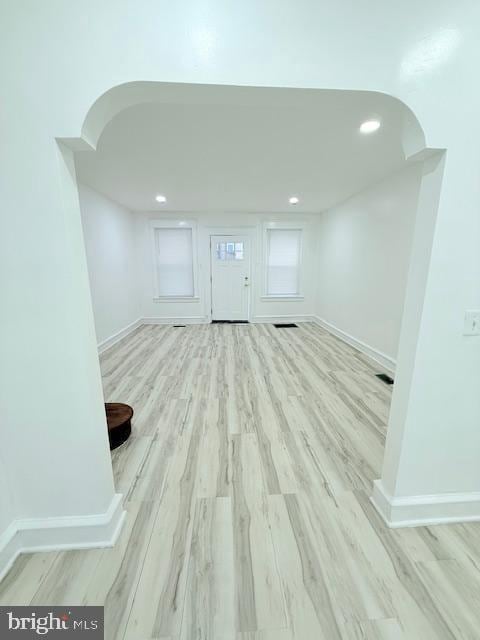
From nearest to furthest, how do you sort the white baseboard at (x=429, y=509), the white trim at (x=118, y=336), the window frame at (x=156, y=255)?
1. the white baseboard at (x=429, y=509)
2. the white trim at (x=118, y=336)
3. the window frame at (x=156, y=255)

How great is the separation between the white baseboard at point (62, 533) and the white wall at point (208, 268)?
4487 mm

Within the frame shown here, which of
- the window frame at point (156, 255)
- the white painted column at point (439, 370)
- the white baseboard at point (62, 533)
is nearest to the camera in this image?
the white painted column at point (439, 370)

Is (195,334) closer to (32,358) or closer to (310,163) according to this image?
(310,163)

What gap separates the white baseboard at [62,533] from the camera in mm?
1141

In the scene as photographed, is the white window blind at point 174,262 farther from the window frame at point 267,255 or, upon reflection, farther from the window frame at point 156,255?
the window frame at point 267,255

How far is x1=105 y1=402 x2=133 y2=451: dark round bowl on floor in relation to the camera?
1785 mm

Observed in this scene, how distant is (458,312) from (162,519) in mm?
1737

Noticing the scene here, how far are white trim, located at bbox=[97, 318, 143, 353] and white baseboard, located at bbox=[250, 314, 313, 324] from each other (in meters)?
2.44

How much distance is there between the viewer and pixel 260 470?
5.25 ft

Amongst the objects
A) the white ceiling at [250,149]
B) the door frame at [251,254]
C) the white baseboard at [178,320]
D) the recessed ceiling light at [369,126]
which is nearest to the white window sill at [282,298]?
the door frame at [251,254]

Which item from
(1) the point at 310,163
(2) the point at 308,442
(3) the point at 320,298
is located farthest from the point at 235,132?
(3) the point at 320,298

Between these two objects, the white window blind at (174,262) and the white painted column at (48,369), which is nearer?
the white painted column at (48,369)

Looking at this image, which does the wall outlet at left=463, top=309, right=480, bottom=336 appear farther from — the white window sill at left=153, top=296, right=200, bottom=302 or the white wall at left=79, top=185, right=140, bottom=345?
the white window sill at left=153, top=296, right=200, bottom=302

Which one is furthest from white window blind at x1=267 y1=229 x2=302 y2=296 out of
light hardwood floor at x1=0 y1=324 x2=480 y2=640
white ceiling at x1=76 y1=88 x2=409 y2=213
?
light hardwood floor at x1=0 y1=324 x2=480 y2=640
